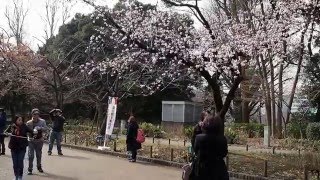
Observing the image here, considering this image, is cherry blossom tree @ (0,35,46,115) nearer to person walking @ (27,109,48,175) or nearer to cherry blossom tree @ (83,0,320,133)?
cherry blossom tree @ (83,0,320,133)

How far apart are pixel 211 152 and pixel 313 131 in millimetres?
19727

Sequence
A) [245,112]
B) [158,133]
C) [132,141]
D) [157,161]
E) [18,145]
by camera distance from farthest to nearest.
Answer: [245,112], [158,133], [132,141], [157,161], [18,145]

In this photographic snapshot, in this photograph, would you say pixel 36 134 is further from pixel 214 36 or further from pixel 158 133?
pixel 158 133

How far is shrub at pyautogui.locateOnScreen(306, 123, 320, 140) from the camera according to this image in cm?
2327

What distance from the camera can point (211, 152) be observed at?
5.50m

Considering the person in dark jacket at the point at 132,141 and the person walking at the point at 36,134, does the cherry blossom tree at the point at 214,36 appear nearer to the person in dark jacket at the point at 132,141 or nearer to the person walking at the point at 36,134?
the person in dark jacket at the point at 132,141

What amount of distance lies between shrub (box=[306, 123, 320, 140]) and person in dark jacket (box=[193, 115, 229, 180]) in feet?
62.8

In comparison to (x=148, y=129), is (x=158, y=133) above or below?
below

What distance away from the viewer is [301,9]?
14609 millimetres

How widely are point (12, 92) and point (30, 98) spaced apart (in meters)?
1.59

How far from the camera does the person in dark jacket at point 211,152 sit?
18.0 feet

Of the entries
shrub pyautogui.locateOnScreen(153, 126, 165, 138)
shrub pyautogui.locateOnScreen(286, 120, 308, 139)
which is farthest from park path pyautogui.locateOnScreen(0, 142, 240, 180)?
shrub pyautogui.locateOnScreen(286, 120, 308, 139)

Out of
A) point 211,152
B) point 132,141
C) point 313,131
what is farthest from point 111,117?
point 211,152

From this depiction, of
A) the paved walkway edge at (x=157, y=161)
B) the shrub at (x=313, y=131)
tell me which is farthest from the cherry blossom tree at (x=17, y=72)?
the shrub at (x=313, y=131)
